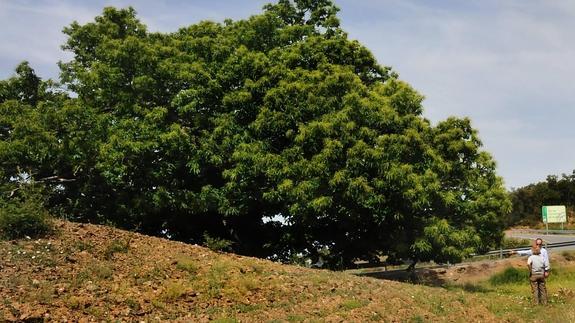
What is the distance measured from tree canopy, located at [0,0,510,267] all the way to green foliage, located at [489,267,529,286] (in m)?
4.69

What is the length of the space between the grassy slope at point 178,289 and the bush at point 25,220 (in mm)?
361

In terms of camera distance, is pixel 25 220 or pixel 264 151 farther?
pixel 264 151

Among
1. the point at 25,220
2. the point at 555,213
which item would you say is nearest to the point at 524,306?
the point at 25,220

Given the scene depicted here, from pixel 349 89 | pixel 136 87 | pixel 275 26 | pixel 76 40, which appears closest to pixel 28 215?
pixel 136 87

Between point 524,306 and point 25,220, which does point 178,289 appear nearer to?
point 25,220

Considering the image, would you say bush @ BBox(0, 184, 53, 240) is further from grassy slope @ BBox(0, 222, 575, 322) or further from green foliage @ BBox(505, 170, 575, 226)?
green foliage @ BBox(505, 170, 575, 226)

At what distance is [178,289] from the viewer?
10.0 meters

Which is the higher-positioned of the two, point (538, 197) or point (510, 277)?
point (538, 197)

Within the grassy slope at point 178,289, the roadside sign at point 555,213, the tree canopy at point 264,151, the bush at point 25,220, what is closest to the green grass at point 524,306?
the grassy slope at point 178,289

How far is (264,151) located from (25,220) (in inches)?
359

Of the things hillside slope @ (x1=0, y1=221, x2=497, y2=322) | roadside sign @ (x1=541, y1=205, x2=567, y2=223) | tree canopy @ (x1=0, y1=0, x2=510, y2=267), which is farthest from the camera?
roadside sign @ (x1=541, y1=205, x2=567, y2=223)

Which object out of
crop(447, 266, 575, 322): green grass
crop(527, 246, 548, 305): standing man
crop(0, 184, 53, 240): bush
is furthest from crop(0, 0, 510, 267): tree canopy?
crop(0, 184, 53, 240): bush

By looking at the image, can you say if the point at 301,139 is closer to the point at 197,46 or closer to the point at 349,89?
the point at 349,89

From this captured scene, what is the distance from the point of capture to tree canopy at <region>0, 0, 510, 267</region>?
18.2 meters
